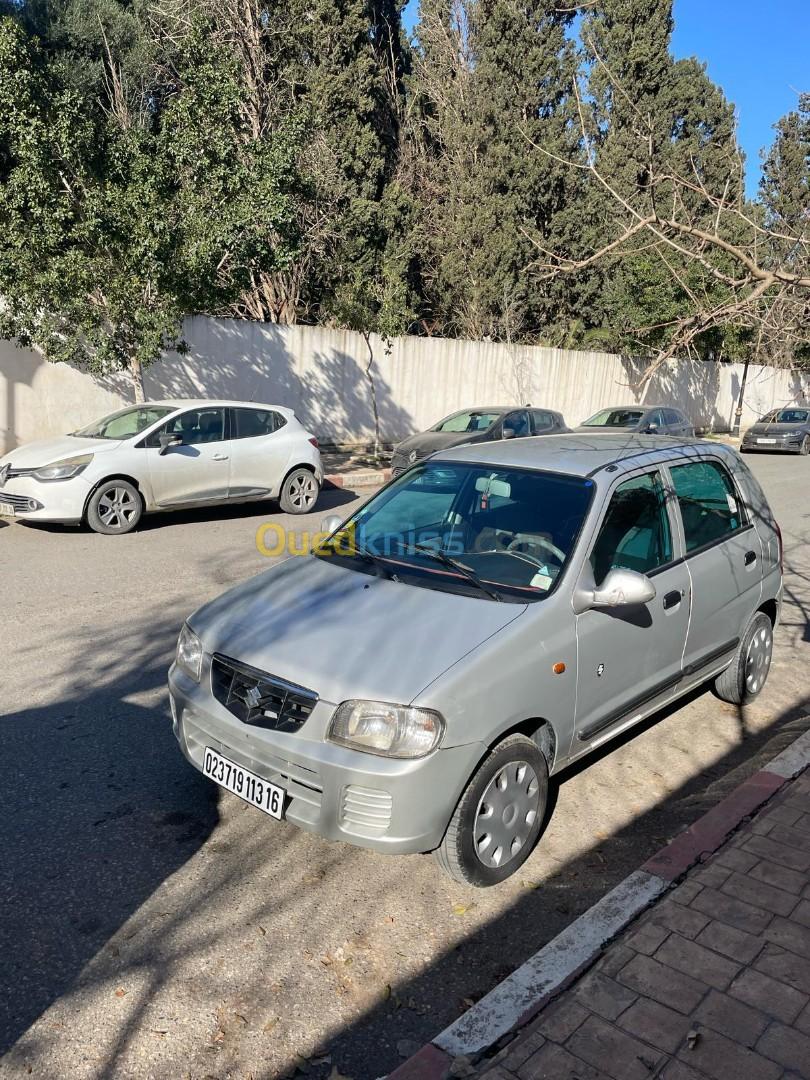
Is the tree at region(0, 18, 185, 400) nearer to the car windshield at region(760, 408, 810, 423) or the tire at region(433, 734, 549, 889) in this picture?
the tire at region(433, 734, 549, 889)

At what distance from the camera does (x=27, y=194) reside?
11.1 meters

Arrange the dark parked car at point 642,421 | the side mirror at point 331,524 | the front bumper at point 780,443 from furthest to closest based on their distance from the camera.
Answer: the front bumper at point 780,443 → the dark parked car at point 642,421 → the side mirror at point 331,524

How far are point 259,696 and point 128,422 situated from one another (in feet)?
25.6

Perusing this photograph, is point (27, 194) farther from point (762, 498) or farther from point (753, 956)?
point (753, 956)

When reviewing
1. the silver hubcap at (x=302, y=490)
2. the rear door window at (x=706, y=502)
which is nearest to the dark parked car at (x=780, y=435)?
the silver hubcap at (x=302, y=490)

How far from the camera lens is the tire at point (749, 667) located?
5168 millimetres

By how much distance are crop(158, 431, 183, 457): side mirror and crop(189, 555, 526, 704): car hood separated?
253 inches

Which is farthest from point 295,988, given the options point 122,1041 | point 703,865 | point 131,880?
point 703,865

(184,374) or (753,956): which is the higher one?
(184,374)

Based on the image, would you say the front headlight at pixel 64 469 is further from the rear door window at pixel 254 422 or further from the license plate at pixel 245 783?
the license plate at pixel 245 783

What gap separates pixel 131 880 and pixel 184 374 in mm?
14298

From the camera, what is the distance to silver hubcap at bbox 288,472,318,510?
1159 cm

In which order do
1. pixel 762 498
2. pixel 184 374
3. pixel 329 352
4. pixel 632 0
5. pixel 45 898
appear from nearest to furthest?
pixel 45 898
pixel 762 498
pixel 184 374
pixel 329 352
pixel 632 0

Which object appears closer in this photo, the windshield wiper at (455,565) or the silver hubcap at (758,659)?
the windshield wiper at (455,565)
